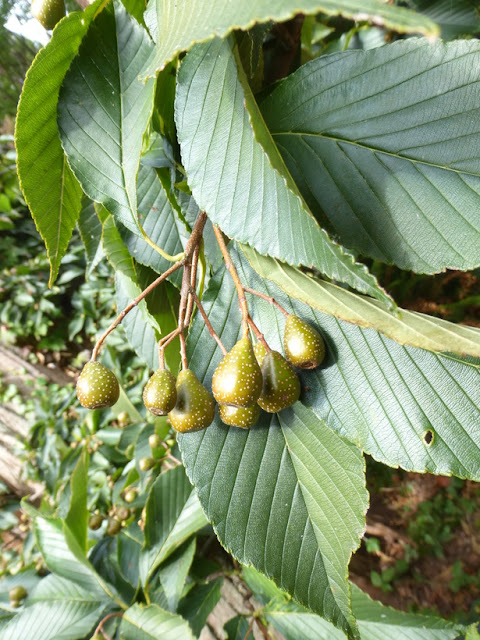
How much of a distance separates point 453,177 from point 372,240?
5.6 inches

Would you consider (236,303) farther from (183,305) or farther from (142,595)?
(142,595)

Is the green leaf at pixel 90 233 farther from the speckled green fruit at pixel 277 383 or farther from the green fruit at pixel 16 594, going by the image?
the green fruit at pixel 16 594

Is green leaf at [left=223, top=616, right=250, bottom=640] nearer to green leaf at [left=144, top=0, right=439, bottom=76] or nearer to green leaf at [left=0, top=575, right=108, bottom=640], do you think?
green leaf at [left=0, top=575, right=108, bottom=640]

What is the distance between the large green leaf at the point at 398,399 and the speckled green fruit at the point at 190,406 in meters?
0.16

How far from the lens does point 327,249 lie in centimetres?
48

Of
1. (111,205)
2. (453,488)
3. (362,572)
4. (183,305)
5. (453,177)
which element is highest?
(453,177)

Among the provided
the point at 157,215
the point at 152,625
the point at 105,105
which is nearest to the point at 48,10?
the point at 105,105

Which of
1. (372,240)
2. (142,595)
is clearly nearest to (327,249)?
(372,240)

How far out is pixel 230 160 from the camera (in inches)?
23.4

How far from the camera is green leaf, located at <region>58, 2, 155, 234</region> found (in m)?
0.64

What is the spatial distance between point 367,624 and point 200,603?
0.54 meters

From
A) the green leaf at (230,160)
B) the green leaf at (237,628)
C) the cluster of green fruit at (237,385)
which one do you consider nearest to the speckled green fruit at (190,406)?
the cluster of green fruit at (237,385)

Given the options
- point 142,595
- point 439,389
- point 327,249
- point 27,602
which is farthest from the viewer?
point 27,602

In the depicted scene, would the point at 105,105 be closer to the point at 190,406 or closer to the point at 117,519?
the point at 190,406
